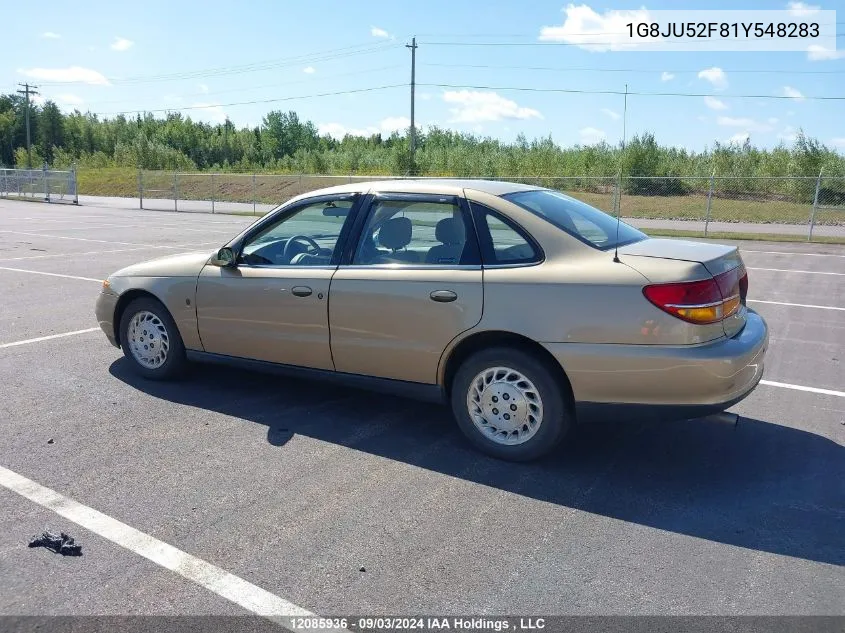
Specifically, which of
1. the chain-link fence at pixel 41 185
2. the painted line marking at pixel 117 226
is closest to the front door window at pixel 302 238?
the painted line marking at pixel 117 226

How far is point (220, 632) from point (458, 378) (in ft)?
7.13

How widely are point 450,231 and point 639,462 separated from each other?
6.00 feet

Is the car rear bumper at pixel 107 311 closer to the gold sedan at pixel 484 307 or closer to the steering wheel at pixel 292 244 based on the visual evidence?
the gold sedan at pixel 484 307

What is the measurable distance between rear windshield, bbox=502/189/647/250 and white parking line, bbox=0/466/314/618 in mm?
2651

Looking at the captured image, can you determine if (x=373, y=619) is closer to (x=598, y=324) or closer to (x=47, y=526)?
(x=47, y=526)

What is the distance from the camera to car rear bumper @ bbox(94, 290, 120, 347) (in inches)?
239

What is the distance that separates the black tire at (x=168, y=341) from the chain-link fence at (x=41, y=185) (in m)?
34.1

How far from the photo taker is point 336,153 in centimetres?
6212

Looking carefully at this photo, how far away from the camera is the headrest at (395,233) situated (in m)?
4.90

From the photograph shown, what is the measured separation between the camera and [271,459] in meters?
4.45

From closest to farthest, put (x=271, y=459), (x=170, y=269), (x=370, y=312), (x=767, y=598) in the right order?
(x=767, y=598) → (x=271, y=459) → (x=370, y=312) → (x=170, y=269)

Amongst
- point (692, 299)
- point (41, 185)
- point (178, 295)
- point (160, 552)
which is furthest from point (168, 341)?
point (41, 185)

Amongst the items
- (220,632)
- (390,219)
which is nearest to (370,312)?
(390,219)

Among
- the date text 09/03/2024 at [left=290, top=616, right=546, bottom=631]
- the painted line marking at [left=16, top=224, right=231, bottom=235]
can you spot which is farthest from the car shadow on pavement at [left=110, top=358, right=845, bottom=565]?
the painted line marking at [left=16, top=224, right=231, bottom=235]
